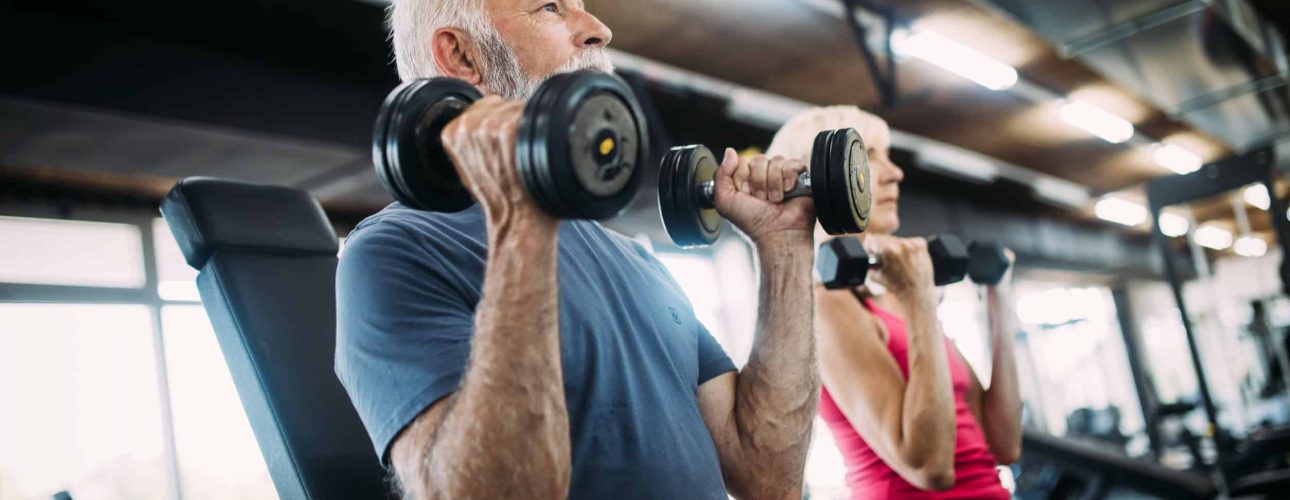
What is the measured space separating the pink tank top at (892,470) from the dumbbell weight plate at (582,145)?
1.10m

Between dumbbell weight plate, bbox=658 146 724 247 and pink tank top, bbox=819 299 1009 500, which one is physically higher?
dumbbell weight plate, bbox=658 146 724 247

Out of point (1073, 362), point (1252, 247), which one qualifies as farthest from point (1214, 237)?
point (1073, 362)

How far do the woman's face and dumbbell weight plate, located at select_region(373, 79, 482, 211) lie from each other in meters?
1.20

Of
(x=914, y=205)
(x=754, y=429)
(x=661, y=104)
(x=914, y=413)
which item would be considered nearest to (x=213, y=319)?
(x=754, y=429)

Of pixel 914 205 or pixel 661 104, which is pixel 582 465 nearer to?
pixel 661 104

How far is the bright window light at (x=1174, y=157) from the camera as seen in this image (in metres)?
9.17

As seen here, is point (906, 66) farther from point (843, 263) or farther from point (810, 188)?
point (810, 188)

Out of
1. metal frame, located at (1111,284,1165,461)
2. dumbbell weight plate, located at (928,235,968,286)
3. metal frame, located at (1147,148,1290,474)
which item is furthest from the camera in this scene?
metal frame, located at (1111,284,1165,461)

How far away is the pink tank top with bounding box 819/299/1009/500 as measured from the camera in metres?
1.80

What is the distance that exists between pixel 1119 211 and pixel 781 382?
11.7 metres

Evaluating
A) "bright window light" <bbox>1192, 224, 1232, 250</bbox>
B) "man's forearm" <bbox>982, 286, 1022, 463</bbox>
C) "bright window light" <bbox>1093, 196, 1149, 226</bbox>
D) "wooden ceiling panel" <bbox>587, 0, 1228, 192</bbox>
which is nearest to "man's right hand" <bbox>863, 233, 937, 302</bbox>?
"man's forearm" <bbox>982, 286, 1022, 463</bbox>

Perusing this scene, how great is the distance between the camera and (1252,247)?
14750 mm

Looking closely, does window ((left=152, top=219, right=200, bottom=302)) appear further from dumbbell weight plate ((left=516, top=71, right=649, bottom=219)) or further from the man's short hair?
dumbbell weight plate ((left=516, top=71, right=649, bottom=219))

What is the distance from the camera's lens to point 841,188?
1.20m
